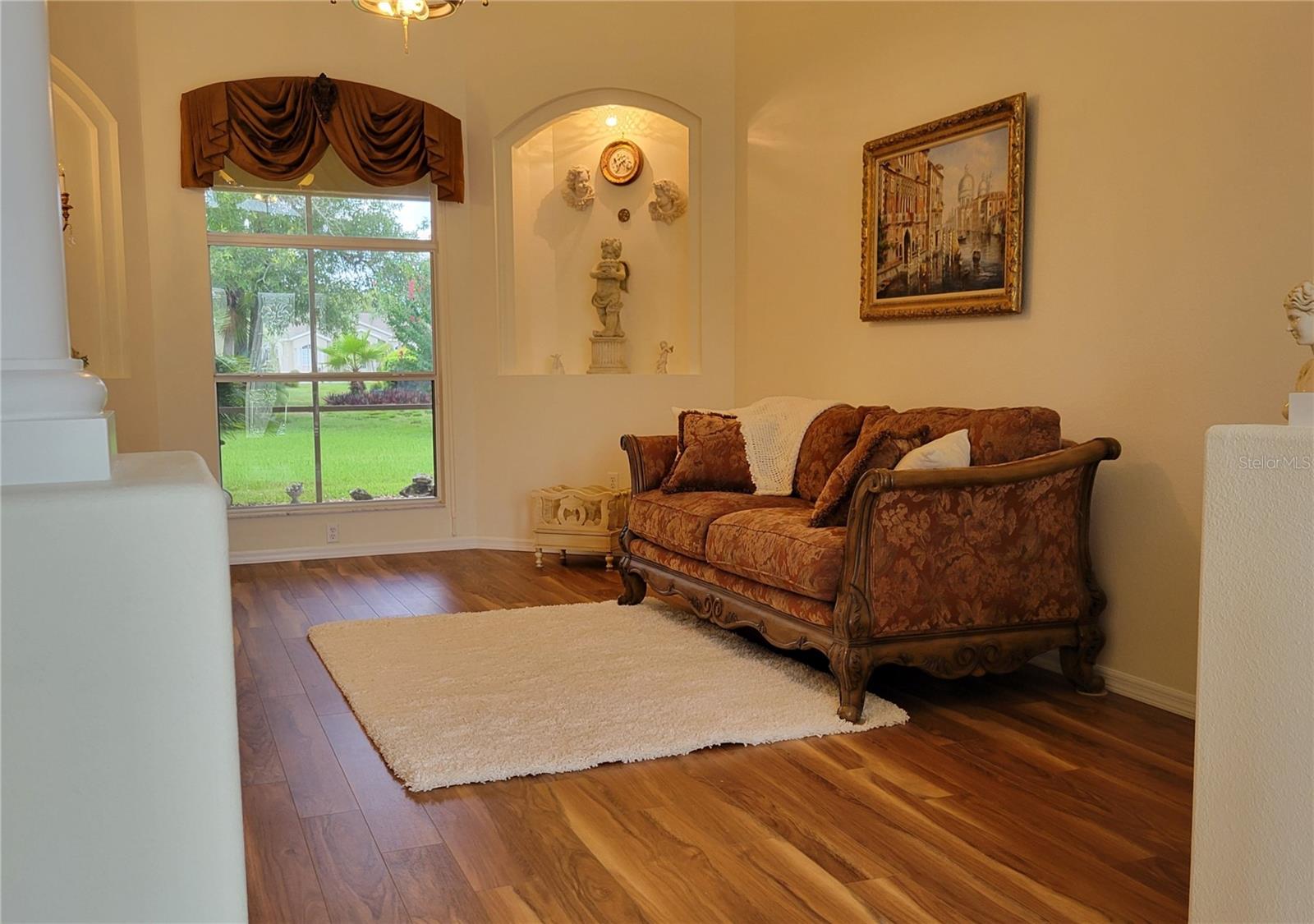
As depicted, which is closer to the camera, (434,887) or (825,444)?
(434,887)

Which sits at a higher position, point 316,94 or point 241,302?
point 316,94

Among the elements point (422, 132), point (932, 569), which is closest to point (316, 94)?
point (422, 132)

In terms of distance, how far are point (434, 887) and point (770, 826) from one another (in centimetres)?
81

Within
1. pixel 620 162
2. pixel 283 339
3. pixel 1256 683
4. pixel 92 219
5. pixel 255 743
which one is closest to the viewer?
pixel 1256 683

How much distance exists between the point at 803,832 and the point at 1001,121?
2.95 m

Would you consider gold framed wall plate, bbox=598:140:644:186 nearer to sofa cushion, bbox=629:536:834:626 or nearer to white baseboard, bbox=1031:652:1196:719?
sofa cushion, bbox=629:536:834:626

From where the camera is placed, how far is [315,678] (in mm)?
3838

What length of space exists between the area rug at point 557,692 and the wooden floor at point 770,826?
3.3 inches

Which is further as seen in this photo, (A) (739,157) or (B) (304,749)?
(A) (739,157)

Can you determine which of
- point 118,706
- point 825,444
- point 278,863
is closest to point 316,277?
point 825,444

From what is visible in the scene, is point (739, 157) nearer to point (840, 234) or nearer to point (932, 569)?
point (840, 234)

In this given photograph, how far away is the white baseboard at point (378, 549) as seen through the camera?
611 cm

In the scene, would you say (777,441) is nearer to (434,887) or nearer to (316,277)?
(434,887)

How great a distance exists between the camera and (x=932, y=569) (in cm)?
335
